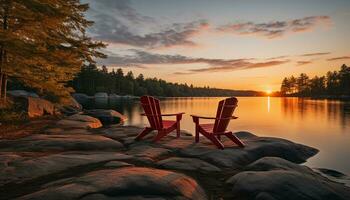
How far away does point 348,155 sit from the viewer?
16859 mm

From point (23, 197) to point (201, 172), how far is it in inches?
157

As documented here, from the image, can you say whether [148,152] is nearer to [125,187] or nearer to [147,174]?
[147,174]

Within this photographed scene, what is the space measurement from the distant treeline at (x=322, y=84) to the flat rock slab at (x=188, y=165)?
122 meters

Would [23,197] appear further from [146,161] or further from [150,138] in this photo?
[150,138]

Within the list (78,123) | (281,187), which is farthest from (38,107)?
(281,187)

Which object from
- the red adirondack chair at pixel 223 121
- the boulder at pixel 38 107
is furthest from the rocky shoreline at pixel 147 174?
the boulder at pixel 38 107

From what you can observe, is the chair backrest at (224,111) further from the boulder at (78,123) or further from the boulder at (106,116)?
the boulder at (106,116)

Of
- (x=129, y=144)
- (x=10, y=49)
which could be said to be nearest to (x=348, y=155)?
(x=129, y=144)

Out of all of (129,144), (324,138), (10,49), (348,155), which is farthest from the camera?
(324,138)

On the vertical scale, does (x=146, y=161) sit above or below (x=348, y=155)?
above

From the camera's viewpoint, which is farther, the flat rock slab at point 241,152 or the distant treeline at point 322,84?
the distant treeline at point 322,84

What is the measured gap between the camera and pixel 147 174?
20.2 feet

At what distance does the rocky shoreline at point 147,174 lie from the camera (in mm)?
5449

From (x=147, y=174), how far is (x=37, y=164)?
2.68 meters
